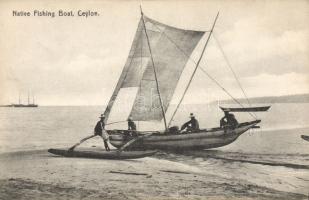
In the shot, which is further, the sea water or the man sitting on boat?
the man sitting on boat

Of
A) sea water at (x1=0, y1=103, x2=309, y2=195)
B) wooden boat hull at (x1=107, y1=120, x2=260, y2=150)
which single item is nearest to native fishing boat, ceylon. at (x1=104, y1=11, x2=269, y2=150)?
wooden boat hull at (x1=107, y1=120, x2=260, y2=150)

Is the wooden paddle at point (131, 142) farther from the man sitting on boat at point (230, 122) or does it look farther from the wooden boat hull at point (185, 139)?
the man sitting on boat at point (230, 122)

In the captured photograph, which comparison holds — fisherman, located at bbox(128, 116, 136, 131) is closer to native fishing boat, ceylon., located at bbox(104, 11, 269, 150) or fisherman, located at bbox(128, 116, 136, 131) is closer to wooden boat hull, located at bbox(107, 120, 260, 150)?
native fishing boat, ceylon., located at bbox(104, 11, 269, 150)

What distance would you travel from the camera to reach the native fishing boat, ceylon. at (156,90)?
754 centimetres

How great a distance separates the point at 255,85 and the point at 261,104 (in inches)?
20.8

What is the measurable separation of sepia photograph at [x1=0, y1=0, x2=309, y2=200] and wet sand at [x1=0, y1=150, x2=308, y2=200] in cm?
2

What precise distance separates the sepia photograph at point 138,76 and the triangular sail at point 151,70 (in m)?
0.03

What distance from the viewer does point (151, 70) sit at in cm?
804

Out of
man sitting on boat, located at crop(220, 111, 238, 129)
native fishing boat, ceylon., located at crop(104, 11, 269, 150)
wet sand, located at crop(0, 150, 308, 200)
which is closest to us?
wet sand, located at crop(0, 150, 308, 200)

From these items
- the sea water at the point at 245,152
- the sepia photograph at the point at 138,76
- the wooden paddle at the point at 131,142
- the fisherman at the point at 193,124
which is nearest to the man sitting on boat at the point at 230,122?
the sea water at the point at 245,152

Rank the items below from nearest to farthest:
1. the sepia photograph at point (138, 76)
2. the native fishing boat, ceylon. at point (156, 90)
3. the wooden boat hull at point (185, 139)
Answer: the sepia photograph at point (138, 76)
the native fishing boat, ceylon. at point (156, 90)
the wooden boat hull at point (185, 139)

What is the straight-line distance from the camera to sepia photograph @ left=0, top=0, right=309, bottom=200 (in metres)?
6.90

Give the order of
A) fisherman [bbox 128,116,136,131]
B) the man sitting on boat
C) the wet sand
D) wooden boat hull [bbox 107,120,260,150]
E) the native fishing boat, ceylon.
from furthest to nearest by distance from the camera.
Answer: the man sitting on boat
wooden boat hull [bbox 107,120,260,150]
fisherman [bbox 128,116,136,131]
the native fishing boat, ceylon.
the wet sand

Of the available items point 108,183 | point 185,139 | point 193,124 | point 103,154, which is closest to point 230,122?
point 193,124
